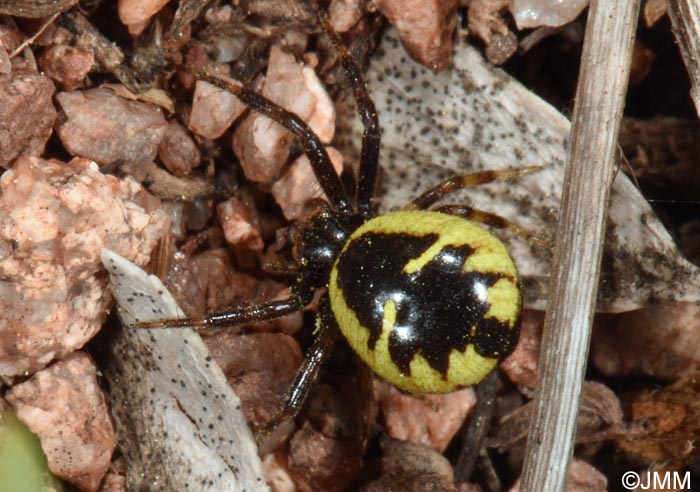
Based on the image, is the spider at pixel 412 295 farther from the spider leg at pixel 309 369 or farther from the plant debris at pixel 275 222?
the plant debris at pixel 275 222

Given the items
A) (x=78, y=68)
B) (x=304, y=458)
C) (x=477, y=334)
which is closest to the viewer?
(x=477, y=334)

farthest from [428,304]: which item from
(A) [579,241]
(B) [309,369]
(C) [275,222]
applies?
(C) [275,222]

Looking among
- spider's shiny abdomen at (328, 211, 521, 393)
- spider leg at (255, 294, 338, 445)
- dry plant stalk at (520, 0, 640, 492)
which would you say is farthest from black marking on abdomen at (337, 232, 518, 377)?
spider leg at (255, 294, 338, 445)

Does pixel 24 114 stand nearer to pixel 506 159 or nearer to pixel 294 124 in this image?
pixel 294 124

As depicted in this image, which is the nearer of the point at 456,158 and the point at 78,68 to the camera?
the point at 78,68

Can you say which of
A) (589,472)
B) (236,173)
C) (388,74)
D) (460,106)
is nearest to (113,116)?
(236,173)

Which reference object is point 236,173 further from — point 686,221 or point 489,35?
point 686,221
